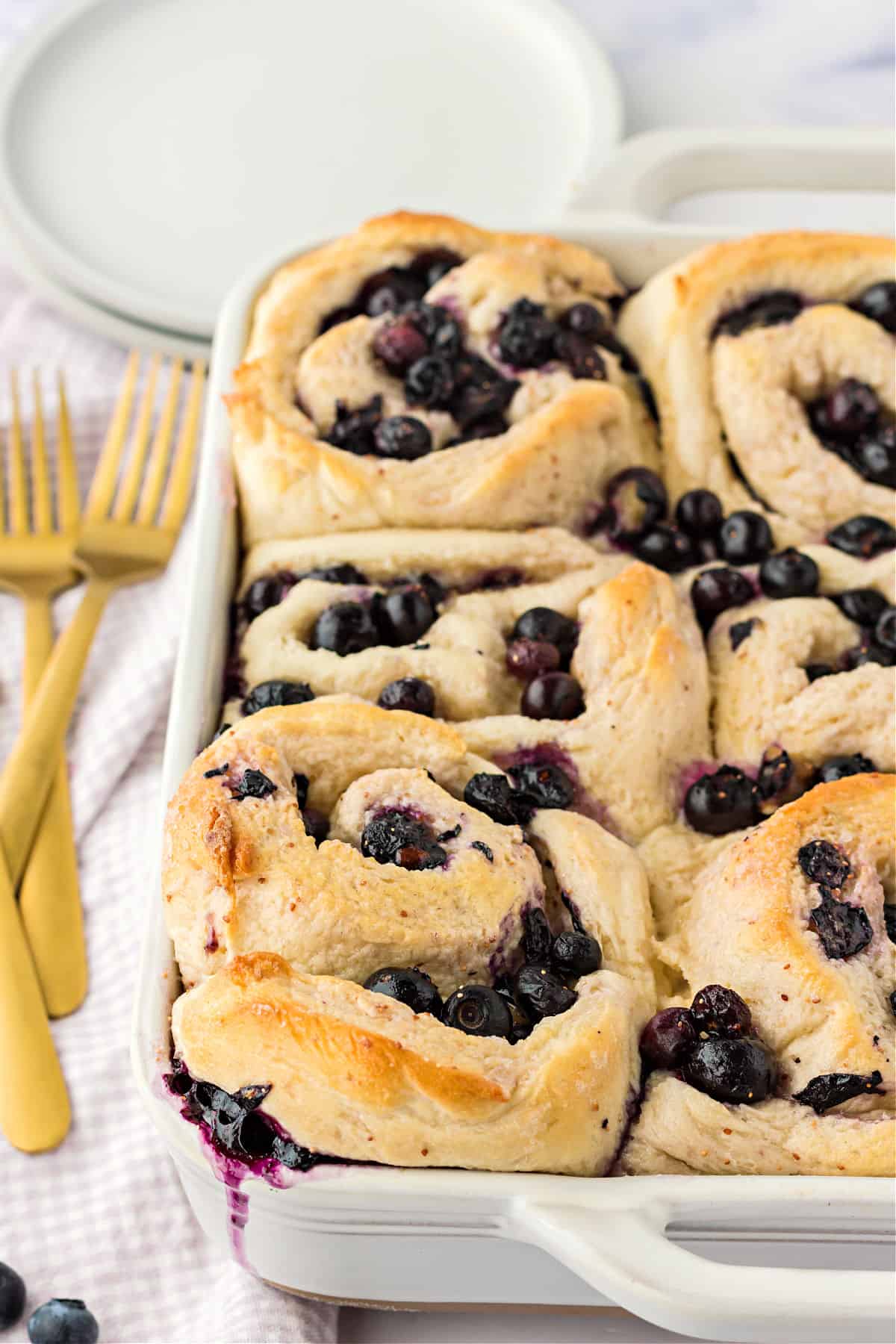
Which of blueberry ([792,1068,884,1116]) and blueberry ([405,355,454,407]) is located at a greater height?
blueberry ([405,355,454,407])

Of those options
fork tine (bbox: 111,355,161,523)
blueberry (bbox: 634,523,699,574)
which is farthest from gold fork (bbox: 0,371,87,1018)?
blueberry (bbox: 634,523,699,574)

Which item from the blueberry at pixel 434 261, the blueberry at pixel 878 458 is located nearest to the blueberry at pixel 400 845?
the blueberry at pixel 878 458

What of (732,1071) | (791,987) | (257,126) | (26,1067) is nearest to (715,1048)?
(732,1071)

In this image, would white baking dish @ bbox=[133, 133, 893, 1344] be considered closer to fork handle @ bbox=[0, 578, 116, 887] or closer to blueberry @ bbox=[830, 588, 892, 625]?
fork handle @ bbox=[0, 578, 116, 887]

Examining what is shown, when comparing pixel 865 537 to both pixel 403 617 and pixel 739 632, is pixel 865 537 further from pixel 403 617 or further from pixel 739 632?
pixel 403 617

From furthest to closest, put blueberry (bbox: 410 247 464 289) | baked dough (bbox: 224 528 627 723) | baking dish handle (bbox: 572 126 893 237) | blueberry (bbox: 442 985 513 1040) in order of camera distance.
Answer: baking dish handle (bbox: 572 126 893 237)
blueberry (bbox: 410 247 464 289)
baked dough (bbox: 224 528 627 723)
blueberry (bbox: 442 985 513 1040)

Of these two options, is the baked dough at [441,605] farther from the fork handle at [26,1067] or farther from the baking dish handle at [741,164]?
the baking dish handle at [741,164]
